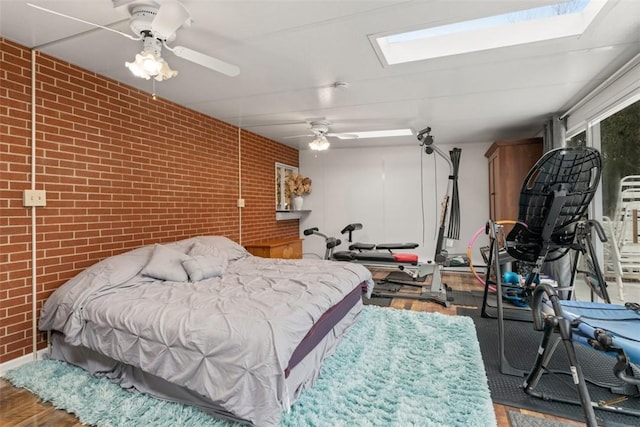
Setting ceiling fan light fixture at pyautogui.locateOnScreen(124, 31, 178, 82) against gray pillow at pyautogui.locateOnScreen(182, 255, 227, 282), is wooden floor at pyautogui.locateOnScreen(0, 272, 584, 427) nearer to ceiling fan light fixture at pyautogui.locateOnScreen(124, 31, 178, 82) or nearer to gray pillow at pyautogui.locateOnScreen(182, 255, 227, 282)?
gray pillow at pyautogui.locateOnScreen(182, 255, 227, 282)

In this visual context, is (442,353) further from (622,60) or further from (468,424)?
(622,60)

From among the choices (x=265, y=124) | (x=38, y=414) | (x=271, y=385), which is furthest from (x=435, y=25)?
(x=38, y=414)

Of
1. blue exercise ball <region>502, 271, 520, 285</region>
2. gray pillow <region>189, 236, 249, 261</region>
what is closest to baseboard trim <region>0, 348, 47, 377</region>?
gray pillow <region>189, 236, 249, 261</region>

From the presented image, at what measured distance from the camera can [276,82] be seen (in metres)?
2.87

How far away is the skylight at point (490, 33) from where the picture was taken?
1.94 metres

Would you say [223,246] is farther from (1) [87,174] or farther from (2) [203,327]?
(2) [203,327]

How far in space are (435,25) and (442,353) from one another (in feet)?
7.62

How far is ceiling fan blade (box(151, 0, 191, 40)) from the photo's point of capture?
1463mm

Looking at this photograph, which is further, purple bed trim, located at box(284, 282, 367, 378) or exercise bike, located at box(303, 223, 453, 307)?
exercise bike, located at box(303, 223, 453, 307)

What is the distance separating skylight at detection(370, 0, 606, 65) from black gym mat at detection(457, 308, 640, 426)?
231cm

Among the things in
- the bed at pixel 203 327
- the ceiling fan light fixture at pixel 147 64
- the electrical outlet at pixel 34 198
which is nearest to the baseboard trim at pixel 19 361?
the bed at pixel 203 327

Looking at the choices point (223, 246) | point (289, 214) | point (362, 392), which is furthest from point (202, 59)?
point (289, 214)

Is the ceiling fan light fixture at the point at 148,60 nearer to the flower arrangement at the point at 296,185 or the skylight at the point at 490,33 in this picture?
the skylight at the point at 490,33

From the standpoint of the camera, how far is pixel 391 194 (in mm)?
5965
